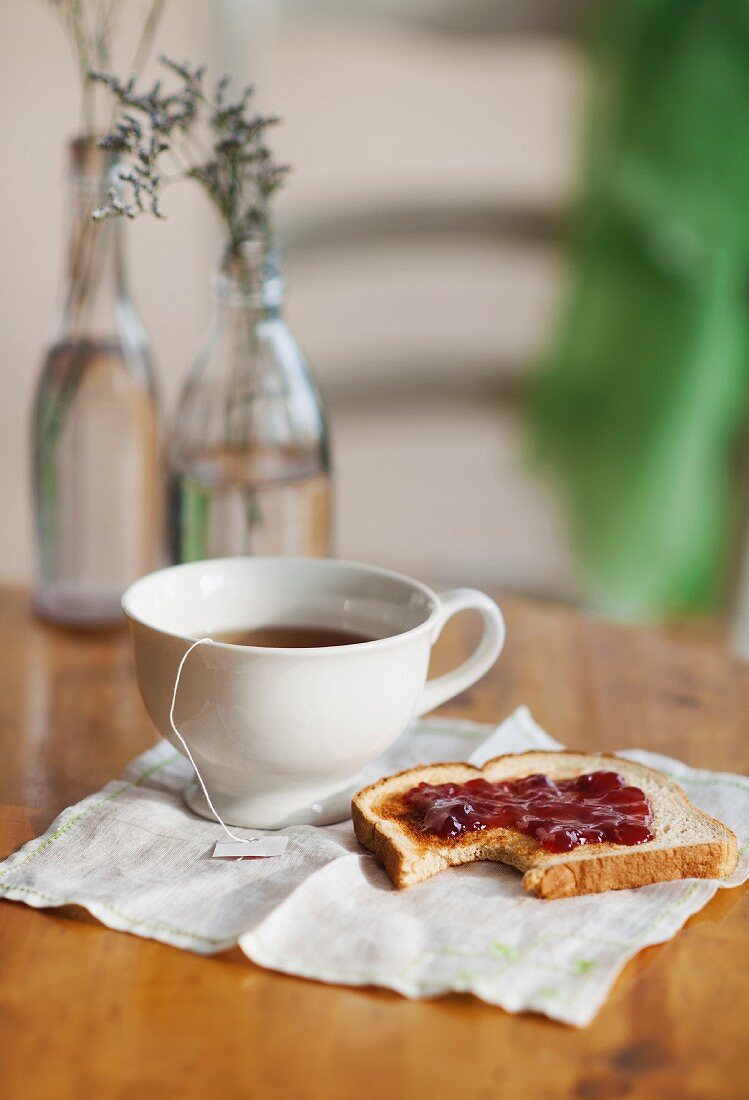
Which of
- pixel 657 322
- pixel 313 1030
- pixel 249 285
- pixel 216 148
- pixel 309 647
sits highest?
pixel 216 148

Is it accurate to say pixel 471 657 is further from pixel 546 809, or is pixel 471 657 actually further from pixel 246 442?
pixel 246 442

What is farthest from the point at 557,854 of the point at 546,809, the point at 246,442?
the point at 246,442

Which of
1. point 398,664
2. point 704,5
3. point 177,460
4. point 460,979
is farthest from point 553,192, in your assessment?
point 460,979

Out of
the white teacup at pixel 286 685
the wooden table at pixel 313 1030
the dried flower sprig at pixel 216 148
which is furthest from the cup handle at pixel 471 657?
the dried flower sprig at pixel 216 148

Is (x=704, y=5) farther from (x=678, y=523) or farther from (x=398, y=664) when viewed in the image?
(x=398, y=664)

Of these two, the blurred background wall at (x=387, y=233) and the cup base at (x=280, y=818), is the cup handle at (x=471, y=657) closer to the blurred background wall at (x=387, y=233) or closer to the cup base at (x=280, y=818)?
the cup base at (x=280, y=818)
